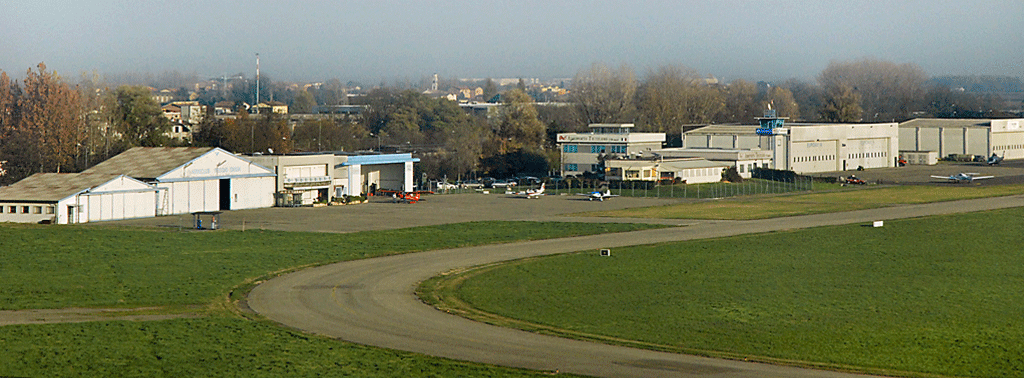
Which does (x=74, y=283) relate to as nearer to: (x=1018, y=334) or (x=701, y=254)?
(x=701, y=254)

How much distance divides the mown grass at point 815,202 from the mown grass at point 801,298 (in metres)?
15.7

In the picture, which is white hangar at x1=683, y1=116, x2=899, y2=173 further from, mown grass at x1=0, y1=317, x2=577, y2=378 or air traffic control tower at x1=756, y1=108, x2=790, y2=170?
mown grass at x1=0, y1=317, x2=577, y2=378

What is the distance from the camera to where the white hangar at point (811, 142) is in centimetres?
11238

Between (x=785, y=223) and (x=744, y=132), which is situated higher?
(x=744, y=132)

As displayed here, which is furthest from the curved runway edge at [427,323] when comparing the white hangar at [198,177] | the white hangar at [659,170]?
the white hangar at [659,170]

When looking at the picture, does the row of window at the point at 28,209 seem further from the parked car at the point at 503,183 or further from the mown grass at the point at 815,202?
the parked car at the point at 503,183

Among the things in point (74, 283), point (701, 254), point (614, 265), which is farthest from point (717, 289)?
point (74, 283)

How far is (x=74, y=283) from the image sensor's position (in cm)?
3697

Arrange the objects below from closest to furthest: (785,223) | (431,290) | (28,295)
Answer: (28,295) → (431,290) → (785,223)

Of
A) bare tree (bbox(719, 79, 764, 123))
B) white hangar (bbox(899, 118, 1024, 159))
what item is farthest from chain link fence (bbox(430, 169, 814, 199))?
bare tree (bbox(719, 79, 764, 123))

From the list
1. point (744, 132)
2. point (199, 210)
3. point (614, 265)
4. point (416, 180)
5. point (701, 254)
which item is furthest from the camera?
point (744, 132)

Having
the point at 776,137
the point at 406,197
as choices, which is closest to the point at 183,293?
the point at 406,197

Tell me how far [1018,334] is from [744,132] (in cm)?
8807

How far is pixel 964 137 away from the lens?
135875mm
